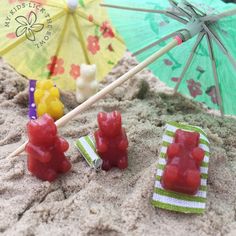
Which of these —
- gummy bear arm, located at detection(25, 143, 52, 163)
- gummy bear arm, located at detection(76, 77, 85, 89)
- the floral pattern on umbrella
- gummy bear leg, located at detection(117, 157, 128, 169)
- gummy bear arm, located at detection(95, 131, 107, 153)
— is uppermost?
the floral pattern on umbrella

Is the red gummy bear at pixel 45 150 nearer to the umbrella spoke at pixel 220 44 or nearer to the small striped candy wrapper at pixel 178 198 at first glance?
the small striped candy wrapper at pixel 178 198

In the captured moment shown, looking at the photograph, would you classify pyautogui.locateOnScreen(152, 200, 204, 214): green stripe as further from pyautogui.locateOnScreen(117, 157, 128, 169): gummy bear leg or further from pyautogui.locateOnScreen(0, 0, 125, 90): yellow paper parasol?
pyautogui.locateOnScreen(0, 0, 125, 90): yellow paper parasol

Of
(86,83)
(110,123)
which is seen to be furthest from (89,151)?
(86,83)

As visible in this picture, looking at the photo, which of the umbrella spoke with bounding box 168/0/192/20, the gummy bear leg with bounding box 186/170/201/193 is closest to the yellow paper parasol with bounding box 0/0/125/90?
the umbrella spoke with bounding box 168/0/192/20

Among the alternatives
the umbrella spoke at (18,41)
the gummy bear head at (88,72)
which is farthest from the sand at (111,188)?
the umbrella spoke at (18,41)

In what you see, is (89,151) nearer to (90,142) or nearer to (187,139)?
(90,142)

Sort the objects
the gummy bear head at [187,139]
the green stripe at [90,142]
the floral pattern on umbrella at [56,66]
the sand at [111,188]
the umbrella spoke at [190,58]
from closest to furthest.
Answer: the sand at [111,188], the gummy bear head at [187,139], the green stripe at [90,142], the umbrella spoke at [190,58], the floral pattern on umbrella at [56,66]
